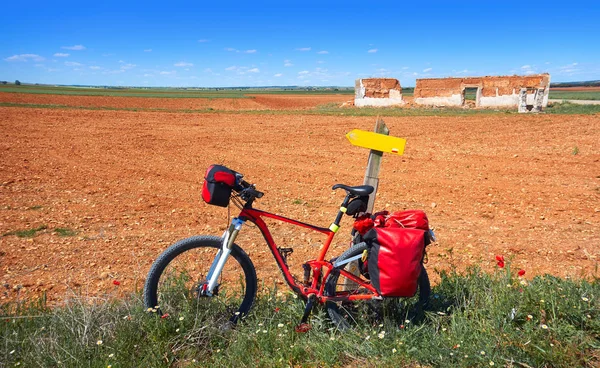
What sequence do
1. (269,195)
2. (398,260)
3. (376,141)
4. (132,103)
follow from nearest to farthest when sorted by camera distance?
(398,260) → (376,141) → (269,195) → (132,103)

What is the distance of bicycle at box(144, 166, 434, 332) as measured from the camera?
3172mm

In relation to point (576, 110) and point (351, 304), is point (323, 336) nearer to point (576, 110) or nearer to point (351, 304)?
point (351, 304)

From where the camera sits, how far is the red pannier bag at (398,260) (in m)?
2.94

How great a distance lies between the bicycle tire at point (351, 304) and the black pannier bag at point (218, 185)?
99 centimetres

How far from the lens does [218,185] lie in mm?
3053

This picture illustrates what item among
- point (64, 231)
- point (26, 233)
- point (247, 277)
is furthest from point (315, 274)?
point (26, 233)

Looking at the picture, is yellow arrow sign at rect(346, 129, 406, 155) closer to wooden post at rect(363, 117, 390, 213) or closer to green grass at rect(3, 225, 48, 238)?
wooden post at rect(363, 117, 390, 213)

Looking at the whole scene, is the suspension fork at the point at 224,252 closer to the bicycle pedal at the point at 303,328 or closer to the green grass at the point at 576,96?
the bicycle pedal at the point at 303,328

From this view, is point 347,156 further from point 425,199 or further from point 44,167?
point 44,167

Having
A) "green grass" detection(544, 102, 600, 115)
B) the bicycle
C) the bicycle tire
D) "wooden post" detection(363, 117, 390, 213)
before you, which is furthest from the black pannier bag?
"green grass" detection(544, 102, 600, 115)

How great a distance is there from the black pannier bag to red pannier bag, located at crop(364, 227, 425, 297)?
1.10 m

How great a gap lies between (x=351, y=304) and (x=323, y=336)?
43 cm

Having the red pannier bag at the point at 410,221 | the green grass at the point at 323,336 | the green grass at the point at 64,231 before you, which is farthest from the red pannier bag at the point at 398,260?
the green grass at the point at 64,231

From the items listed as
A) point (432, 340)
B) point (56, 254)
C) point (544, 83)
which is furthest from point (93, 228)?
point (544, 83)
